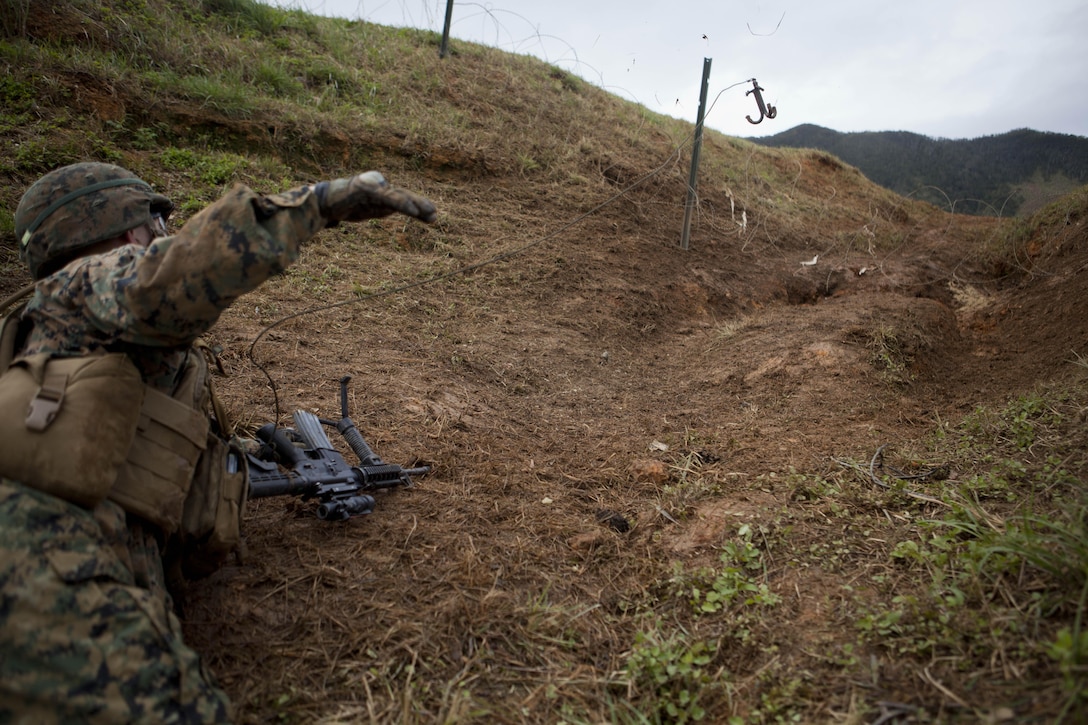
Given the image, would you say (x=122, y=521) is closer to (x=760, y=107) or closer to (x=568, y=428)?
(x=568, y=428)

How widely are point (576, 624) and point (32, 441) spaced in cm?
158

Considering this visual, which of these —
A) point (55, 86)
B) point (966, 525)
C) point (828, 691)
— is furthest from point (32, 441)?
point (55, 86)

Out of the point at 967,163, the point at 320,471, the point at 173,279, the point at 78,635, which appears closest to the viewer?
the point at 78,635

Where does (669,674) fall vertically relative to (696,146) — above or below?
below

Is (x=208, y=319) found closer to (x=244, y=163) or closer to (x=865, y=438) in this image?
(x=865, y=438)

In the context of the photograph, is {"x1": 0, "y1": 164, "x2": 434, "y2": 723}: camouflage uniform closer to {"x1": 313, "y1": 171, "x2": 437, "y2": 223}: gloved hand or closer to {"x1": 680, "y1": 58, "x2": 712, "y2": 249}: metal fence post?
{"x1": 313, "y1": 171, "x2": 437, "y2": 223}: gloved hand

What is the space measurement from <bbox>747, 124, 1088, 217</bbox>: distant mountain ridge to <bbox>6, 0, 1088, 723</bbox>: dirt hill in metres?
1.03

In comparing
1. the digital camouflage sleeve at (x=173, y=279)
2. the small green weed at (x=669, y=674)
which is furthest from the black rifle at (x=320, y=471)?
the small green weed at (x=669, y=674)

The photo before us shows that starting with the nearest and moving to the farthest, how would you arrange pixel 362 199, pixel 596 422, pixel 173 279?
pixel 173 279, pixel 362 199, pixel 596 422

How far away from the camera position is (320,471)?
257 centimetres

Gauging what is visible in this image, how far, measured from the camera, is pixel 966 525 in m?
2.05

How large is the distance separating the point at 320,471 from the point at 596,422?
1872mm

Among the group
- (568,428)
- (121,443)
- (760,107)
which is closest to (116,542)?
(121,443)

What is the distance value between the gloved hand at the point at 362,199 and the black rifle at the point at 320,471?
1.13 m
